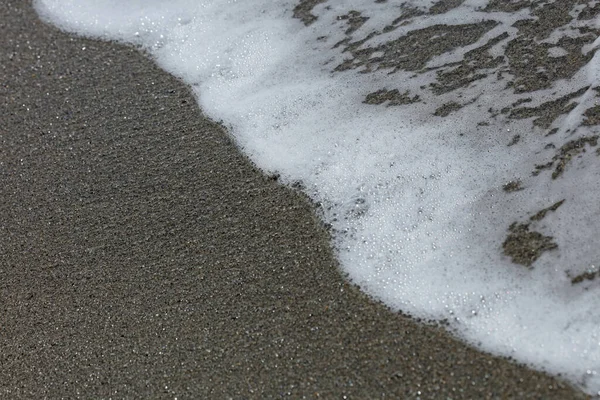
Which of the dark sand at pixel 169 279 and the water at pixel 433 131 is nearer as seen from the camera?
the dark sand at pixel 169 279

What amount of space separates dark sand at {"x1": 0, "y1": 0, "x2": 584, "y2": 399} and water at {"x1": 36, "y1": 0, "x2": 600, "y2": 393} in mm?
125

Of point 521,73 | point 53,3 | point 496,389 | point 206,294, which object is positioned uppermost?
point 53,3

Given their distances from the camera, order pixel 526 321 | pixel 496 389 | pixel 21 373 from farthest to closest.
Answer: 1. pixel 21 373
2. pixel 526 321
3. pixel 496 389

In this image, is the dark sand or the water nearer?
the dark sand

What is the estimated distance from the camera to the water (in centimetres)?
205

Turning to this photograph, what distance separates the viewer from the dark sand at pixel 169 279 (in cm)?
194

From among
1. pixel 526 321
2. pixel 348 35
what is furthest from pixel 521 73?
pixel 526 321

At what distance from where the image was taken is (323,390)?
1.91 m

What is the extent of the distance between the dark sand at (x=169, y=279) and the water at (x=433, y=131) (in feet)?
0.41

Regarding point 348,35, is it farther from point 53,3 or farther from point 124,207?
point 53,3

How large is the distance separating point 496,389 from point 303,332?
23.3 inches

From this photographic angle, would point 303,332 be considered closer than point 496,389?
No

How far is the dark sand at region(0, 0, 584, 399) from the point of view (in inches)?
76.5

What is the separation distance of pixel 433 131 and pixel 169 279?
3.75ft
